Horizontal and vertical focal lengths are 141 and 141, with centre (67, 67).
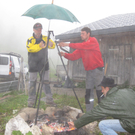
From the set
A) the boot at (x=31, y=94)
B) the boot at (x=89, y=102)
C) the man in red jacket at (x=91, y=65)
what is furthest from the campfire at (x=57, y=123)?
the boot at (x=31, y=94)

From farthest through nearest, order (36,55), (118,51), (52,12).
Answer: (118,51) → (36,55) → (52,12)

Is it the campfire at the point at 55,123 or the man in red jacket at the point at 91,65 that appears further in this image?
the man in red jacket at the point at 91,65

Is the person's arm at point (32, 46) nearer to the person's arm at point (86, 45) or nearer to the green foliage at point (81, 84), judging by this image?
the person's arm at point (86, 45)

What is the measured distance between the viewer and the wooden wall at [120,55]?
7.00 m

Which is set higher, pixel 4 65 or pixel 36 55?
pixel 36 55

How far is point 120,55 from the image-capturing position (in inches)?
284

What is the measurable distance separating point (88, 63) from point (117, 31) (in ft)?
10.3

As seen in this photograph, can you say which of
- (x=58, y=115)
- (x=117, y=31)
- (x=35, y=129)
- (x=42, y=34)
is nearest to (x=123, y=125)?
(x=35, y=129)

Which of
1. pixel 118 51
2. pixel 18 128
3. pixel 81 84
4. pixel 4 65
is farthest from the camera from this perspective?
pixel 4 65

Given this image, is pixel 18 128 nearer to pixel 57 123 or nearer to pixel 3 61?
pixel 57 123

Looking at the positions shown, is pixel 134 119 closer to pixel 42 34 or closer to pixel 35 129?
pixel 35 129

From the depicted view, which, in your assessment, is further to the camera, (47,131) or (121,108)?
(47,131)

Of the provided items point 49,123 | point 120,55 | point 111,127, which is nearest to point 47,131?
point 49,123

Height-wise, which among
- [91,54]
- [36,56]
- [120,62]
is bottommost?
[120,62]
